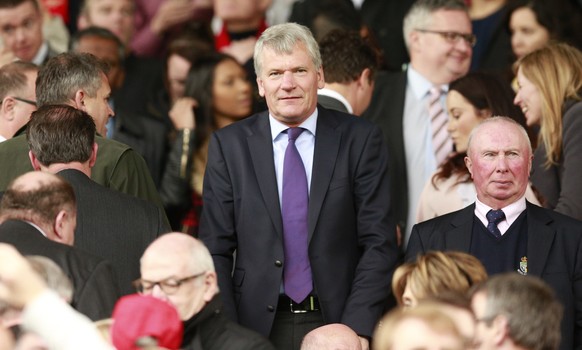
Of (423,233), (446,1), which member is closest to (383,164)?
(423,233)

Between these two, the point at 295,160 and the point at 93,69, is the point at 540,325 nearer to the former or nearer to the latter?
the point at 295,160

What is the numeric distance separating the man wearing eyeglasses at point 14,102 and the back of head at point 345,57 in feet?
5.42

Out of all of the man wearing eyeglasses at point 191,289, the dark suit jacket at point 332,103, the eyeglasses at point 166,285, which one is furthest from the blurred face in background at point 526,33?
the eyeglasses at point 166,285

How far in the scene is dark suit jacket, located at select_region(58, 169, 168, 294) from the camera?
705cm

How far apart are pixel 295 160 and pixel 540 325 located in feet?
6.63

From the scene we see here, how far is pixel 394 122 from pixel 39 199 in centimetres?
351

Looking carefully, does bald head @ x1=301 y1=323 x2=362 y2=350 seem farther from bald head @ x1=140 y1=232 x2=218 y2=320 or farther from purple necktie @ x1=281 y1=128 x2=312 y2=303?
bald head @ x1=140 y1=232 x2=218 y2=320

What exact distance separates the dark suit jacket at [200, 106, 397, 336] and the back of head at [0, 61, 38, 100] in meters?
1.46

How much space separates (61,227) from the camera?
645cm

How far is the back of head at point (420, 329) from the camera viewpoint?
5270mm

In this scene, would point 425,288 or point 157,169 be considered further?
point 157,169

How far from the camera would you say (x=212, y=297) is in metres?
6.20

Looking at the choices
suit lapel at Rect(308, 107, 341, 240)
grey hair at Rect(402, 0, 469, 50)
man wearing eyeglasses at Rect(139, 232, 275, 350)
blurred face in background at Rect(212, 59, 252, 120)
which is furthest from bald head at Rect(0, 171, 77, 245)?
grey hair at Rect(402, 0, 469, 50)

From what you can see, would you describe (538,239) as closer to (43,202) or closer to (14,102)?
(43,202)
